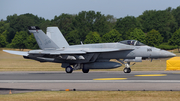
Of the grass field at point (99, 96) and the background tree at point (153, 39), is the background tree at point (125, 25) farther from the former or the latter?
the grass field at point (99, 96)

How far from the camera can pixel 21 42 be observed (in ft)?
367

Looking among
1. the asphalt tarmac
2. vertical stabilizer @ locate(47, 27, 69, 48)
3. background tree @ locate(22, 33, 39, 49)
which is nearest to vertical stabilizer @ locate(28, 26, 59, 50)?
vertical stabilizer @ locate(47, 27, 69, 48)

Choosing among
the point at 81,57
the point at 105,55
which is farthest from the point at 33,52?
the point at 105,55

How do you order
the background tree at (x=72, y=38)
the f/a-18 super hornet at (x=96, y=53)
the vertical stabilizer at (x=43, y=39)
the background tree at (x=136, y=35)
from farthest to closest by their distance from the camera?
the background tree at (x=72, y=38) < the background tree at (x=136, y=35) < the vertical stabilizer at (x=43, y=39) < the f/a-18 super hornet at (x=96, y=53)

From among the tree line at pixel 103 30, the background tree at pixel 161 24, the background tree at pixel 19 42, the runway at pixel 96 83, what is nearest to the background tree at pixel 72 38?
the tree line at pixel 103 30

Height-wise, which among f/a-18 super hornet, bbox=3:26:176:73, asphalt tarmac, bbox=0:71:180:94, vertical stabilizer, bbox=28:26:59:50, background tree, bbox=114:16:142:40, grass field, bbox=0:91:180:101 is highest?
background tree, bbox=114:16:142:40

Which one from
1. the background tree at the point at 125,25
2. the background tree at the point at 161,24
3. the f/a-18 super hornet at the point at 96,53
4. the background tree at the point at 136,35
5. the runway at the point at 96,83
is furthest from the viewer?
the background tree at the point at 161,24

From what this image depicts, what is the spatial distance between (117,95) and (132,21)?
320ft

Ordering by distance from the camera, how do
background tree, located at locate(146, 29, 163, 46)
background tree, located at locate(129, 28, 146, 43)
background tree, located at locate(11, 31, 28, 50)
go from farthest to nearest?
background tree, located at locate(11, 31, 28, 50), background tree, located at locate(146, 29, 163, 46), background tree, located at locate(129, 28, 146, 43)

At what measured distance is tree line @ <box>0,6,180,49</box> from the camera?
95.8 meters

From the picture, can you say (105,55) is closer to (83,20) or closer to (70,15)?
(83,20)

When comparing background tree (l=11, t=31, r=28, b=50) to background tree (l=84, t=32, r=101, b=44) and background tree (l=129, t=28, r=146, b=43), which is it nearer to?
background tree (l=84, t=32, r=101, b=44)

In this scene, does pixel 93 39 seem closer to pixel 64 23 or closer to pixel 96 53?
pixel 64 23

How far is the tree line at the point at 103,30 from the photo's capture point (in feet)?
314
